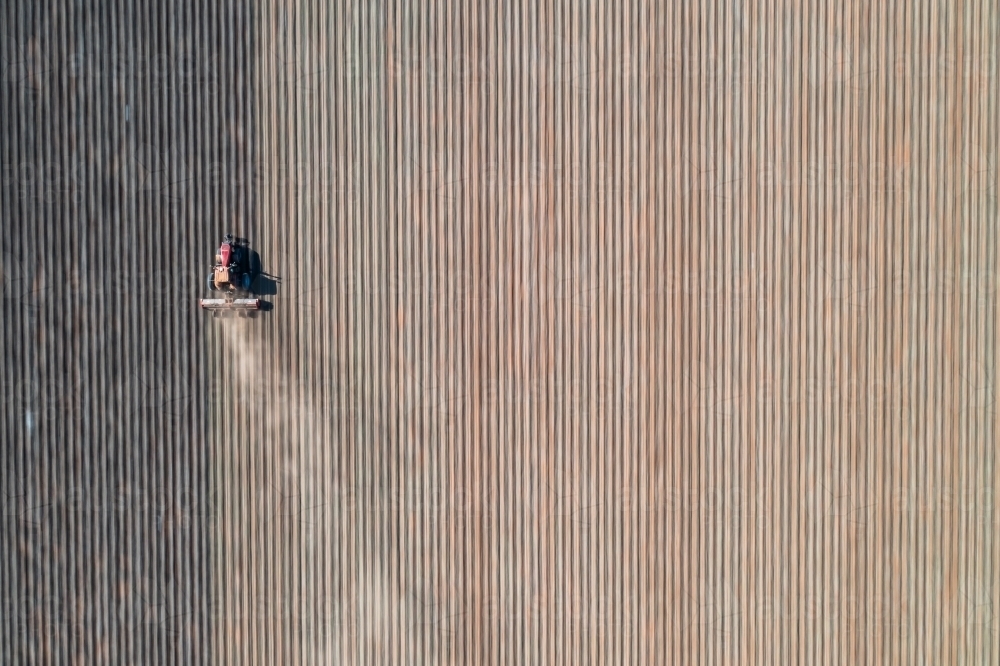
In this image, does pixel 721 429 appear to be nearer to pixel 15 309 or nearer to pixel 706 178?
pixel 706 178

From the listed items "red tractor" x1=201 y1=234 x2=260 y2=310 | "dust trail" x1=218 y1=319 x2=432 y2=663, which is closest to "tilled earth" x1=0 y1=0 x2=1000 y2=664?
"dust trail" x1=218 y1=319 x2=432 y2=663

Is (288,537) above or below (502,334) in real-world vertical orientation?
below

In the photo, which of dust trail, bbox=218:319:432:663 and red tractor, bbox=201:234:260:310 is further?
dust trail, bbox=218:319:432:663

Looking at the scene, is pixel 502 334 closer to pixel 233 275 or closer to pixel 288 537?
pixel 233 275

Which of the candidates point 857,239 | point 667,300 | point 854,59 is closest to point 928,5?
point 854,59

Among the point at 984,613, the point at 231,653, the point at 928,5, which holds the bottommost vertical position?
the point at 231,653

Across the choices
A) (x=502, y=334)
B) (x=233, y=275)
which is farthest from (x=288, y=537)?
(x=502, y=334)

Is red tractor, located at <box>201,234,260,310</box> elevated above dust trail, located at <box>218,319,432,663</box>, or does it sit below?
above

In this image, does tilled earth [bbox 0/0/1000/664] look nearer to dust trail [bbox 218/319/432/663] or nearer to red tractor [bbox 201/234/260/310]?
dust trail [bbox 218/319/432/663]
